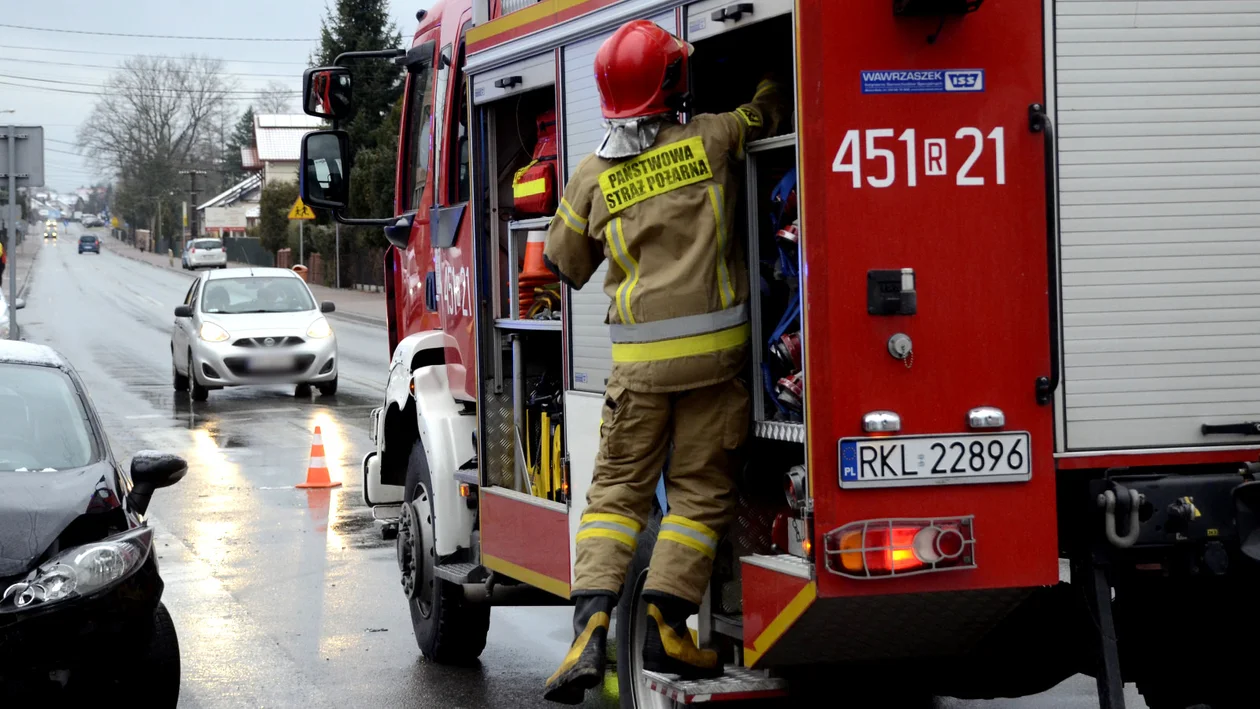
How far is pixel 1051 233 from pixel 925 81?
0.50 meters

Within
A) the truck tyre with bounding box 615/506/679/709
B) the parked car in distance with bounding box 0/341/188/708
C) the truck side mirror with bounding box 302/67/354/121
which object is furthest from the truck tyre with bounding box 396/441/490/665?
the truck tyre with bounding box 615/506/679/709

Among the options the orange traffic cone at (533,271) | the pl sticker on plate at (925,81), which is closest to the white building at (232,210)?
the orange traffic cone at (533,271)

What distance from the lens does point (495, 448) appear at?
6.38 meters

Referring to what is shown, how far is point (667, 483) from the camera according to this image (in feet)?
15.2

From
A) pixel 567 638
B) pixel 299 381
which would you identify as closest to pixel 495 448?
pixel 567 638

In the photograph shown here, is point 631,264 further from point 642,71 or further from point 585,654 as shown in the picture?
point 585,654

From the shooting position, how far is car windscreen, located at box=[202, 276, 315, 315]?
69.5 feet

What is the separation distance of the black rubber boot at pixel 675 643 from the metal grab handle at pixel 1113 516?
45.6 inches

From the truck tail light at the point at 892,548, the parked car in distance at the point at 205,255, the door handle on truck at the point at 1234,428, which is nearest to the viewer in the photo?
the truck tail light at the point at 892,548

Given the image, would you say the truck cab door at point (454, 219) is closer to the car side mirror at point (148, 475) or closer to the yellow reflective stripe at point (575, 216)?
the car side mirror at point (148, 475)

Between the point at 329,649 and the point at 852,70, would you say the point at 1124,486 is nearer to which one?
the point at 852,70

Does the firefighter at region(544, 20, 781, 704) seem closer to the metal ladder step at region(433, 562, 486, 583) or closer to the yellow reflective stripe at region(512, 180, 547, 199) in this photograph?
the yellow reflective stripe at region(512, 180, 547, 199)

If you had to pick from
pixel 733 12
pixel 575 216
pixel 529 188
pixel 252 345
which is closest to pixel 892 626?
pixel 575 216

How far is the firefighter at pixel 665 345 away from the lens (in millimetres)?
4473
